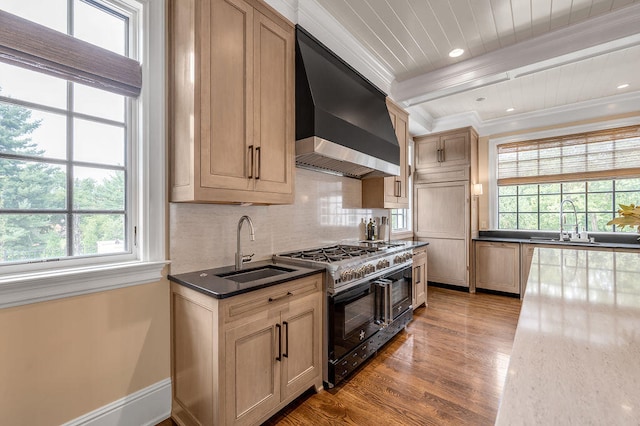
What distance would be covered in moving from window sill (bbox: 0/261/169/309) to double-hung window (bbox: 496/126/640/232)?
17.4ft

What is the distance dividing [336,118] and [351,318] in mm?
1590

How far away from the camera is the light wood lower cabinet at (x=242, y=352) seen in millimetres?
1513

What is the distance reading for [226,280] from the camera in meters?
1.74

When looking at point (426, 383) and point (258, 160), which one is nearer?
point (258, 160)

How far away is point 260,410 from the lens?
1679mm

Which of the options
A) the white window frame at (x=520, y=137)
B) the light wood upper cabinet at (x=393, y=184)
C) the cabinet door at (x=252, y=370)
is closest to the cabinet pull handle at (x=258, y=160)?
the cabinet door at (x=252, y=370)

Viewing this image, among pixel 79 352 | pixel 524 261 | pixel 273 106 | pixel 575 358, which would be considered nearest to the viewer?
pixel 575 358

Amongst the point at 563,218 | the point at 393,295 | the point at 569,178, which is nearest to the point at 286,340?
the point at 393,295

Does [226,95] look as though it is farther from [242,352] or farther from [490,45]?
[490,45]

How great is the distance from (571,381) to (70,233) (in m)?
2.11

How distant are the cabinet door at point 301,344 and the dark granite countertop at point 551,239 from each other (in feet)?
12.0

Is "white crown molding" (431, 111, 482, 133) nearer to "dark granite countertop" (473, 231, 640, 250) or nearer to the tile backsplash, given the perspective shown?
"dark granite countertop" (473, 231, 640, 250)

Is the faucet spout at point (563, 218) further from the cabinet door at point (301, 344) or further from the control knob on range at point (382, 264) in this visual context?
the cabinet door at point (301, 344)

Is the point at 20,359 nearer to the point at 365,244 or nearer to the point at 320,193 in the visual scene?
the point at 320,193
